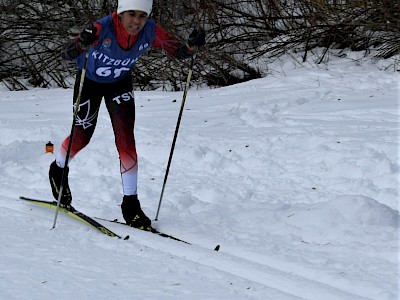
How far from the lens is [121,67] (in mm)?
4918

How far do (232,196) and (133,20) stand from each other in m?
1.73

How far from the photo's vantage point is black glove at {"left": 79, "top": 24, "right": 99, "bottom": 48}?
454 centimetres

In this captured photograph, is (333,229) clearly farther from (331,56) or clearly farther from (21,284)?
(331,56)

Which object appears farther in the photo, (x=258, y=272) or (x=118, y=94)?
(x=118, y=94)

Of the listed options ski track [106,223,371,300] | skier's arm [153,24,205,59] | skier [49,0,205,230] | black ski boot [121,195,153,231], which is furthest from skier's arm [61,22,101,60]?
ski track [106,223,371,300]

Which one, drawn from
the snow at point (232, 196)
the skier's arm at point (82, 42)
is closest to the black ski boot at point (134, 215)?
the snow at point (232, 196)

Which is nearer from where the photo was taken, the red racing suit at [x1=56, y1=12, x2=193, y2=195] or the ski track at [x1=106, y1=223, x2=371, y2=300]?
the ski track at [x1=106, y1=223, x2=371, y2=300]

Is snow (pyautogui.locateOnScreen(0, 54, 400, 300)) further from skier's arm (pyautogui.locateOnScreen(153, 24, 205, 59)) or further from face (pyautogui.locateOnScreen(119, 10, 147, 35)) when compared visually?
face (pyautogui.locateOnScreen(119, 10, 147, 35))

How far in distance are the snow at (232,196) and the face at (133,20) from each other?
136 cm

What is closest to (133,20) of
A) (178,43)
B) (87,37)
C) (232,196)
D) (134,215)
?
(87,37)

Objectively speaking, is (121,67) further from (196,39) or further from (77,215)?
(77,215)

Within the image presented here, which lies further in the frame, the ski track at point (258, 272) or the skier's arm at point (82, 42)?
the skier's arm at point (82, 42)

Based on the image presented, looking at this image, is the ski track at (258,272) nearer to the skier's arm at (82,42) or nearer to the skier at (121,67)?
the skier at (121,67)

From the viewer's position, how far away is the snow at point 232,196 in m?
3.78
